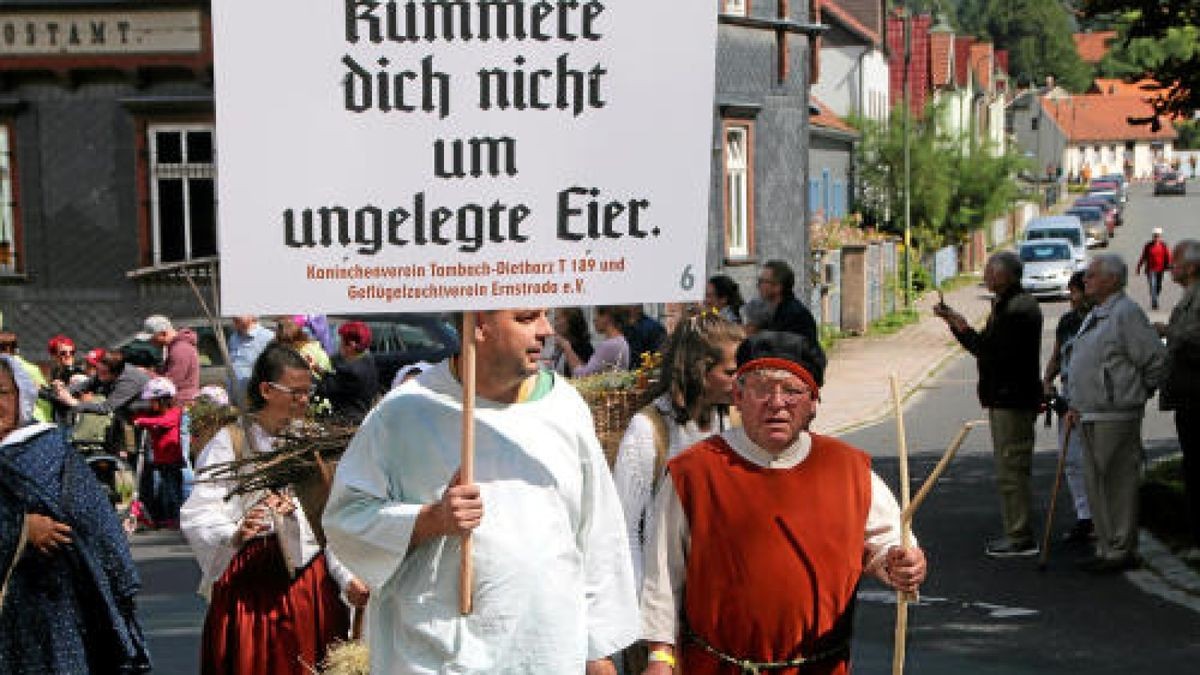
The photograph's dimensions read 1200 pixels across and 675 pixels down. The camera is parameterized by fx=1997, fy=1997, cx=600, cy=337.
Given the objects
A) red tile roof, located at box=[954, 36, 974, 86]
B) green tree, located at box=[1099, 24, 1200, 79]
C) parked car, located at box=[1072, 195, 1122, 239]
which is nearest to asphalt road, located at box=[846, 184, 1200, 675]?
green tree, located at box=[1099, 24, 1200, 79]

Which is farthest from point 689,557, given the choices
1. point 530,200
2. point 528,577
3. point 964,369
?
point 964,369

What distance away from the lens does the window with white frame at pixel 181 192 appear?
83.5 feet

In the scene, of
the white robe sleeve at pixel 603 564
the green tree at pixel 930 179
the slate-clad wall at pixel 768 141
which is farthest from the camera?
the green tree at pixel 930 179

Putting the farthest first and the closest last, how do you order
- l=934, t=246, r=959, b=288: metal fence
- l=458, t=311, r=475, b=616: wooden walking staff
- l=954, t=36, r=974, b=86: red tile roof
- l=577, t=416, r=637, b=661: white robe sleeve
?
l=954, t=36, r=974, b=86: red tile roof, l=934, t=246, r=959, b=288: metal fence, l=577, t=416, r=637, b=661: white robe sleeve, l=458, t=311, r=475, b=616: wooden walking staff

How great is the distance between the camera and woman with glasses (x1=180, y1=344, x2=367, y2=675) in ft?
22.0

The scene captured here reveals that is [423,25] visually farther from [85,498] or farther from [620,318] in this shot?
[620,318]

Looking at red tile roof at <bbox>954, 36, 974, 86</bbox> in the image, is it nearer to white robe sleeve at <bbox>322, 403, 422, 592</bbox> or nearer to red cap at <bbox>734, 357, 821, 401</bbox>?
red cap at <bbox>734, 357, 821, 401</bbox>

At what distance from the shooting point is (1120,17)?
13250 millimetres

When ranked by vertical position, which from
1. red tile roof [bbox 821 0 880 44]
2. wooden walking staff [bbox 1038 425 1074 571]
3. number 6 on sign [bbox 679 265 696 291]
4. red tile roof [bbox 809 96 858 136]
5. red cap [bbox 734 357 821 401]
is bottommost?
wooden walking staff [bbox 1038 425 1074 571]

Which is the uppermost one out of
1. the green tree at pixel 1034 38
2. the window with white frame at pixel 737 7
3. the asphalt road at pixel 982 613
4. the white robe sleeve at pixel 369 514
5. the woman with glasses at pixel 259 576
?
the green tree at pixel 1034 38

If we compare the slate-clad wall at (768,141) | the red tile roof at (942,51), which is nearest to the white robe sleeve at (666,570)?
the slate-clad wall at (768,141)

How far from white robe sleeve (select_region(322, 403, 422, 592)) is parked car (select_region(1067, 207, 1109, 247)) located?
6146 cm

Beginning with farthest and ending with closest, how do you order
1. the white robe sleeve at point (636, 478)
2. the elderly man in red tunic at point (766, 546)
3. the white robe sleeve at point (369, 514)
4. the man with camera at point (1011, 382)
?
the man with camera at point (1011, 382) → the white robe sleeve at point (636, 478) → the elderly man in red tunic at point (766, 546) → the white robe sleeve at point (369, 514)

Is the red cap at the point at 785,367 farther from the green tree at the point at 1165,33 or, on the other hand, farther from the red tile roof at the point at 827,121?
the red tile roof at the point at 827,121
